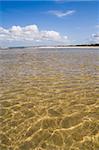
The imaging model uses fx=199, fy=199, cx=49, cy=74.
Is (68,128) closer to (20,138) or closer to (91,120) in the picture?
(91,120)

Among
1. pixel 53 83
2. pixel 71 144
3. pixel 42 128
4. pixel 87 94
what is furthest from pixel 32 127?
pixel 53 83

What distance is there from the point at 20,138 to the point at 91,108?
298 cm

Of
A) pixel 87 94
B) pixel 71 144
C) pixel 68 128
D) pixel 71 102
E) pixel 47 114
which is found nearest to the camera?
pixel 71 144

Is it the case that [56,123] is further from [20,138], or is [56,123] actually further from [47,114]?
[20,138]

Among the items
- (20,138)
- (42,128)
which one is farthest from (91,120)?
(20,138)

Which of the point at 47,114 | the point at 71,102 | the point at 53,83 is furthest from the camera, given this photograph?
the point at 53,83

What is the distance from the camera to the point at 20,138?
5477 mm

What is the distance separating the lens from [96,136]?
211 inches

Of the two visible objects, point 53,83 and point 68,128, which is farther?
point 53,83

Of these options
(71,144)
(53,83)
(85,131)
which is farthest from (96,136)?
(53,83)

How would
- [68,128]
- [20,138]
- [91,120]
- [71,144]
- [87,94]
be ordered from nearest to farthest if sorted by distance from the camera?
[71,144] < [20,138] < [68,128] < [91,120] < [87,94]

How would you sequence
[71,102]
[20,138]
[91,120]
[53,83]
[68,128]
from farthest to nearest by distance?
[53,83]
[71,102]
[91,120]
[68,128]
[20,138]

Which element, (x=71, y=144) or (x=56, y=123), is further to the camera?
(x=56, y=123)

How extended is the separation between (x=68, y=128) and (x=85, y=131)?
507 millimetres
